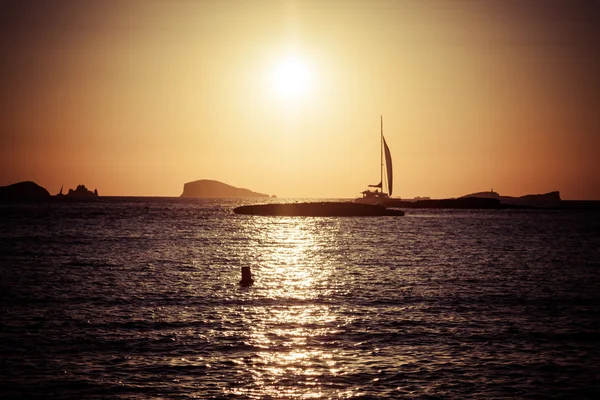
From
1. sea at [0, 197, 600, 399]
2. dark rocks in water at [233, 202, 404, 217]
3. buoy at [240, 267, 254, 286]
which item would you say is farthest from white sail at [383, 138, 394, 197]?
buoy at [240, 267, 254, 286]


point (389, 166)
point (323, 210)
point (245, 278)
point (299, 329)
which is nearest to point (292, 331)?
point (299, 329)

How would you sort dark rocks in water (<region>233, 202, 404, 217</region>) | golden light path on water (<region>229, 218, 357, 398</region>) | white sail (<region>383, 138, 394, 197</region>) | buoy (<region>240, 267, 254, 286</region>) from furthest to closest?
white sail (<region>383, 138, 394, 197</region>)
dark rocks in water (<region>233, 202, 404, 217</region>)
buoy (<region>240, 267, 254, 286</region>)
golden light path on water (<region>229, 218, 357, 398</region>)

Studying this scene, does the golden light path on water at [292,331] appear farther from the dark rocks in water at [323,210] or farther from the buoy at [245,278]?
the dark rocks in water at [323,210]

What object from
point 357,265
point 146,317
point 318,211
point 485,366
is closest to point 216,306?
point 146,317

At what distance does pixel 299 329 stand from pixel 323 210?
139m

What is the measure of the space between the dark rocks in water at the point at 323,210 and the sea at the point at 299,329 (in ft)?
335

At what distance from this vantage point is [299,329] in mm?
24453

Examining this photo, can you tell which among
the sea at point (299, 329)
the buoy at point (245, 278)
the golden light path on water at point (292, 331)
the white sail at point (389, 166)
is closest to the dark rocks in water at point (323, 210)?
the white sail at point (389, 166)

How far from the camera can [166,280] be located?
39969 millimetres

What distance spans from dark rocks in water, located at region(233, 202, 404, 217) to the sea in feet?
335

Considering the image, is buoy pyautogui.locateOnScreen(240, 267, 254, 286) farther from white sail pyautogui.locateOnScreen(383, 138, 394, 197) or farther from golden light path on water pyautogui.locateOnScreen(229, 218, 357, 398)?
white sail pyautogui.locateOnScreen(383, 138, 394, 197)

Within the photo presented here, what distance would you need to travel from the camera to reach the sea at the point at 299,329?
17.3 meters

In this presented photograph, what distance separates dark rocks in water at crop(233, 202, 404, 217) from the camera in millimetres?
155375

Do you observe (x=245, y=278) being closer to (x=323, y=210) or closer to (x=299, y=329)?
(x=299, y=329)
